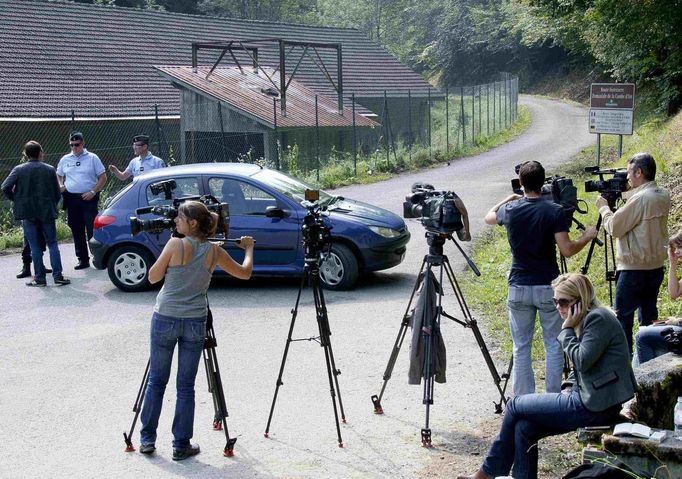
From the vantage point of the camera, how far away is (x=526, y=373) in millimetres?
7117

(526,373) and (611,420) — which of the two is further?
(526,373)

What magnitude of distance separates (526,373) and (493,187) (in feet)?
55.4

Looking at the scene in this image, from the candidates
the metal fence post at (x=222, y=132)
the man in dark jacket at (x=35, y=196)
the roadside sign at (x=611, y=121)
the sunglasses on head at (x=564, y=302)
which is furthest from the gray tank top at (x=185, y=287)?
the metal fence post at (x=222, y=132)

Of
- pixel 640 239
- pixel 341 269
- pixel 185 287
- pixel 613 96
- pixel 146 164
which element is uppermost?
pixel 613 96

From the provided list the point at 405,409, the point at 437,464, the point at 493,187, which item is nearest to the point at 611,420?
the point at 437,464

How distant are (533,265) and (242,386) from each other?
308 cm

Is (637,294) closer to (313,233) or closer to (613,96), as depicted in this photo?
(313,233)

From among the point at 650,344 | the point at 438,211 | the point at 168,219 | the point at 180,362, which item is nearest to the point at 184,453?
the point at 180,362

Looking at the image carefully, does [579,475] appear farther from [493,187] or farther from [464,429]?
[493,187]

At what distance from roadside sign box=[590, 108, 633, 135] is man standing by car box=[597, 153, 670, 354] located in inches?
440

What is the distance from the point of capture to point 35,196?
13289 mm

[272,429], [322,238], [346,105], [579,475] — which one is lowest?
[272,429]

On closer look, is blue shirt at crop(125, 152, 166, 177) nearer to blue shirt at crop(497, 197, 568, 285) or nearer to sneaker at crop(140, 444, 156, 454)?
sneaker at crop(140, 444, 156, 454)

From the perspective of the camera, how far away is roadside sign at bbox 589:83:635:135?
18625mm
